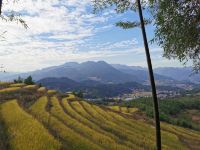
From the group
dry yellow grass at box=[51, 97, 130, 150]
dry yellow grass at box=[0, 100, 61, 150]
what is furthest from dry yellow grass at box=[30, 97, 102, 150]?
dry yellow grass at box=[51, 97, 130, 150]

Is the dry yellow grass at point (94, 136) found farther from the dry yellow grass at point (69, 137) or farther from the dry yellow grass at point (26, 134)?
the dry yellow grass at point (26, 134)

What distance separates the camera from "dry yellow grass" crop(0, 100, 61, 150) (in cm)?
3478

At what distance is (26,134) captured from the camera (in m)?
40.2

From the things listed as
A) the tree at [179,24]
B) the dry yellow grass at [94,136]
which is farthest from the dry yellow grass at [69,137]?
the tree at [179,24]

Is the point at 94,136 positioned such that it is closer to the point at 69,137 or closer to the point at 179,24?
the point at 69,137

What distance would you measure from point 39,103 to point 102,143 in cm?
3535

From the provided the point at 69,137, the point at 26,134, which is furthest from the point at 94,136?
the point at 26,134

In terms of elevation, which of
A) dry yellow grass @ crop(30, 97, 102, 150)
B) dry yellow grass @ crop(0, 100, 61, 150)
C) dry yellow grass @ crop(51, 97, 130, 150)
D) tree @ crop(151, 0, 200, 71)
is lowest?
dry yellow grass @ crop(51, 97, 130, 150)

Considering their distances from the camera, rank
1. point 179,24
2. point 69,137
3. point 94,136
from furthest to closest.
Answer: point 94,136 < point 69,137 < point 179,24

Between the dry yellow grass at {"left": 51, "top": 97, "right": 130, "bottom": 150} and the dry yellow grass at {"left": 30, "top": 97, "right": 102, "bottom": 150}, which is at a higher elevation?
the dry yellow grass at {"left": 30, "top": 97, "right": 102, "bottom": 150}

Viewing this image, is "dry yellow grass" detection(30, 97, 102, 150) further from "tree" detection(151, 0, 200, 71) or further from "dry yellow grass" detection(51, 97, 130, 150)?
"tree" detection(151, 0, 200, 71)

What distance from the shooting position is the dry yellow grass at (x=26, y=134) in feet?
114

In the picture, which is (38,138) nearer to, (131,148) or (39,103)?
(131,148)

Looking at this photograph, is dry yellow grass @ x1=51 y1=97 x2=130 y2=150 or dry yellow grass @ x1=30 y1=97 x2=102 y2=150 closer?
dry yellow grass @ x1=30 y1=97 x2=102 y2=150
